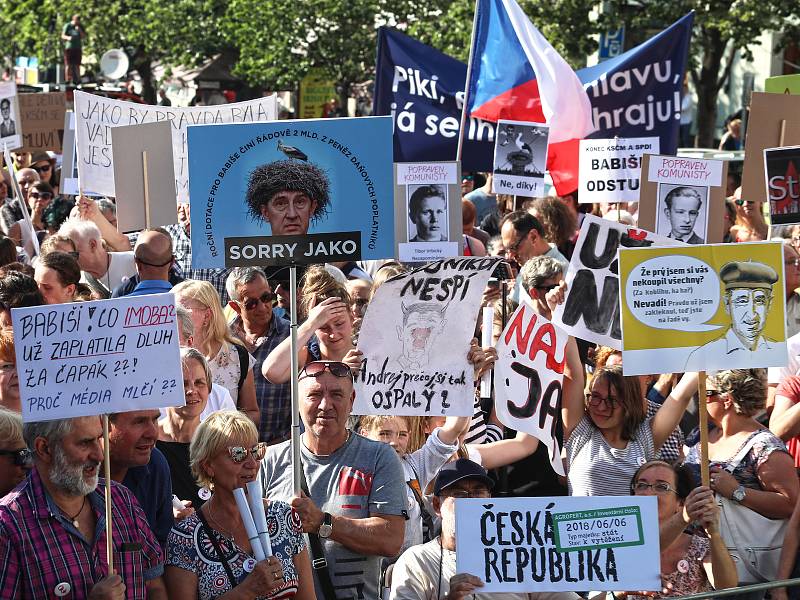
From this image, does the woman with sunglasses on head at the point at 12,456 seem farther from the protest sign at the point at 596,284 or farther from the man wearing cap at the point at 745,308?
the protest sign at the point at 596,284

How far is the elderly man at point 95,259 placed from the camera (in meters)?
8.50

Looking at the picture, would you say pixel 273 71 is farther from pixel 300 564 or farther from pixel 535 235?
pixel 300 564

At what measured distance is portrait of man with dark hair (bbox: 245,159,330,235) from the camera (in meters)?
5.53

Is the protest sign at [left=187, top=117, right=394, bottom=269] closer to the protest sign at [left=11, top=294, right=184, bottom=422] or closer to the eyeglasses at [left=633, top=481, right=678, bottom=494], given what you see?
the protest sign at [left=11, top=294, right=184, bottom=422]

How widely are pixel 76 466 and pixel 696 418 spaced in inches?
155

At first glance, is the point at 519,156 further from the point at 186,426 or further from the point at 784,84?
the point at 186,426

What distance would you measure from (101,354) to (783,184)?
14.7ft

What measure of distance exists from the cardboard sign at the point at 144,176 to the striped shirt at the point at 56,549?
14.9 feet

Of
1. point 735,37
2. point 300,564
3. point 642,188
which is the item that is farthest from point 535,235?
point 735,37

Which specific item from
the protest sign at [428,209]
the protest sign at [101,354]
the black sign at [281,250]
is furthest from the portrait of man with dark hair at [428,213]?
the protest sign at [101,354]

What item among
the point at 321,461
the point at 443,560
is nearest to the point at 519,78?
the point at 321,461

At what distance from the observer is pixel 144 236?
758 cm

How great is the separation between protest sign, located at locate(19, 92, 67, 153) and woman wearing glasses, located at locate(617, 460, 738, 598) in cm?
960

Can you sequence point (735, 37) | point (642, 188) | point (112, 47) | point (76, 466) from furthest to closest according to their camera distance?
point (112, 47)
point (735, 37)
point (642, 188)
point (76, 466)
